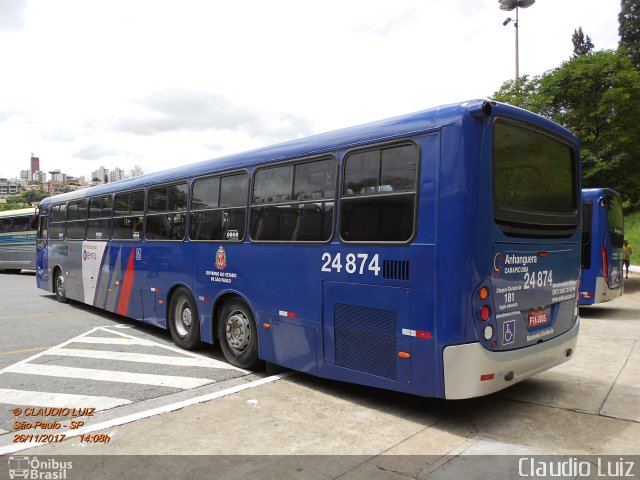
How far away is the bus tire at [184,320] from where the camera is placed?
25.6 ft

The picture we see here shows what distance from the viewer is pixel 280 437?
4.59 meters

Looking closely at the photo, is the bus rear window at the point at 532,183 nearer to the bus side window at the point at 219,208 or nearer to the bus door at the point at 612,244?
the bus side window at the point at 219,208

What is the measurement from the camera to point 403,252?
4781 mm

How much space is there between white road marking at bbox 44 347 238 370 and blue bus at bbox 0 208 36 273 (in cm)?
1926

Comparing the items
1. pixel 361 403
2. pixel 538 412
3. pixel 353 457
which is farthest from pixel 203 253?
pixel 538 412

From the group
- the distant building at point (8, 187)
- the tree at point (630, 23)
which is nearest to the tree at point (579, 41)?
the tree at point (630, 23)

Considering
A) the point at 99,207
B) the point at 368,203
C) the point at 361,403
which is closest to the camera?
the point at 368,203

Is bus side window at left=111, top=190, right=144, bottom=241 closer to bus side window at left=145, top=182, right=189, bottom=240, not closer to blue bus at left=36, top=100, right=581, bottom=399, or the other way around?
bus side window at left=145, top=182, right=189, bottom=240

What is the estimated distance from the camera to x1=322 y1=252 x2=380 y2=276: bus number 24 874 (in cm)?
502

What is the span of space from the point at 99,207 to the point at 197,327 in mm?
4838

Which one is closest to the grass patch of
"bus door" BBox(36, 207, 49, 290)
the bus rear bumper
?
the bus rear bumper

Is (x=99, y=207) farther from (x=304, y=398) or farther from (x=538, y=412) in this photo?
(x=538, y=412)

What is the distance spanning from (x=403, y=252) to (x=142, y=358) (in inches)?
192

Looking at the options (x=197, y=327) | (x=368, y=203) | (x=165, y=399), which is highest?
(x=368, y=203)
